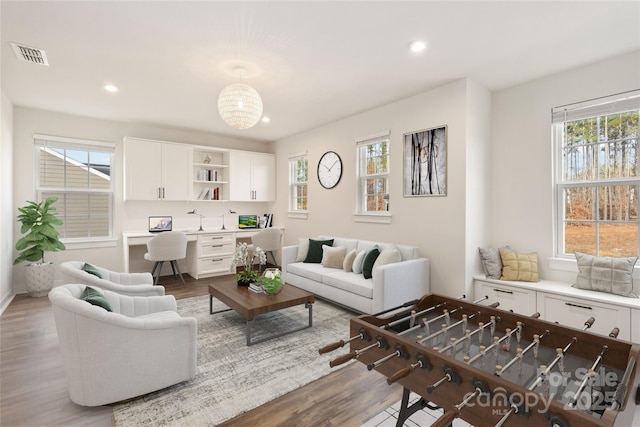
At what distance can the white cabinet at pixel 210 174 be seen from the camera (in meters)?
5.97

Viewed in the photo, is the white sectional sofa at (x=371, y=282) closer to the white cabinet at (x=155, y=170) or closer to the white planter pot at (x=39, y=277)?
the white cabinet at (x=155, y=170)

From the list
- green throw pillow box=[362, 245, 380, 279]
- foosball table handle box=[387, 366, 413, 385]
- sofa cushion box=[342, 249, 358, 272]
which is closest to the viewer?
foosball table handle box=[387, 366, 413, 385]

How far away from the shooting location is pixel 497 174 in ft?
12.4

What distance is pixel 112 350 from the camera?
1956 millimetres

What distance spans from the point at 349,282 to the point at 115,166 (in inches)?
176

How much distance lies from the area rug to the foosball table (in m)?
1.05

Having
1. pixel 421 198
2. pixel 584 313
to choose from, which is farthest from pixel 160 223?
pixel 584 313

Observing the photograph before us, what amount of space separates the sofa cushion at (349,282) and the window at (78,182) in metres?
3.94

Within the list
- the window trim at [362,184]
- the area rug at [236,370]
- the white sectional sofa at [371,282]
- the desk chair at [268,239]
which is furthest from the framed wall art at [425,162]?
the desk chair at [268,239]

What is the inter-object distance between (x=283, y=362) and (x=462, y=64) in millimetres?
3316

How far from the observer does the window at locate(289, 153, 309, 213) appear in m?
6.07

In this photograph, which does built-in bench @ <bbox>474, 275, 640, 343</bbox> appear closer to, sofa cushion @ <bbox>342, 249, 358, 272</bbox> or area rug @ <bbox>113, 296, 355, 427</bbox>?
sofa cushion @ <bbox>342, 249, 358, 272</bbox>

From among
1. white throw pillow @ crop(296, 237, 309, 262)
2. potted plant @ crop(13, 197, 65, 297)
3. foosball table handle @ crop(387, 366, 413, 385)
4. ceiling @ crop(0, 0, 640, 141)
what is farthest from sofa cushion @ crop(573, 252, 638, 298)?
potted plant @ crop(13, 197, 65, 297)

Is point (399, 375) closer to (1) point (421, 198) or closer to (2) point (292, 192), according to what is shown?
(1) point (421, 198)
